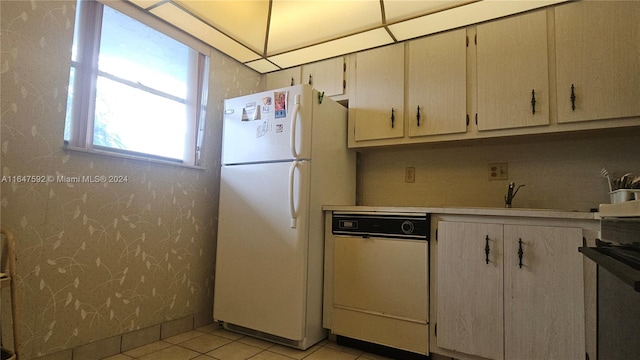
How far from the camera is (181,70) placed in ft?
7.84

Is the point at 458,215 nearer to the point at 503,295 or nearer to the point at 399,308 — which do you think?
the point at 503,295

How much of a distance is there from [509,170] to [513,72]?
646mm

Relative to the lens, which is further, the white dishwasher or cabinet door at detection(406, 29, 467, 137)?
cabinet door at detection(406, 29, 467, 137)

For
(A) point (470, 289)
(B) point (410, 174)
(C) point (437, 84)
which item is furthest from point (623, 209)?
(B) point (410, 174)

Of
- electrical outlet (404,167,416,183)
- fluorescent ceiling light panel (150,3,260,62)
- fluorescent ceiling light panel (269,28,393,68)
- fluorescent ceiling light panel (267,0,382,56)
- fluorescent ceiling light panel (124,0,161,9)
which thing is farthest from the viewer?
electrical outlet (404,167,416,183)

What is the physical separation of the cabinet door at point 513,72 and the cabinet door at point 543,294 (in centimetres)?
72

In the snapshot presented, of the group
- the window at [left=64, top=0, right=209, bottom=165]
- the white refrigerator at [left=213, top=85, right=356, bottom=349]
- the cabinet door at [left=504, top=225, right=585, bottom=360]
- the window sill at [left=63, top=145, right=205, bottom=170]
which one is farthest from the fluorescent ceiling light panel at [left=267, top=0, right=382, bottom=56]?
the cabinet door at [left=504, top=225, right=585, bottom=360]

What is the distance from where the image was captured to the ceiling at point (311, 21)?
201cm

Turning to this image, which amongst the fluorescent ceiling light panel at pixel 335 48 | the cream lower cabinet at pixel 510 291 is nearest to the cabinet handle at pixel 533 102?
the cream lower cabinet at pixel 510 291

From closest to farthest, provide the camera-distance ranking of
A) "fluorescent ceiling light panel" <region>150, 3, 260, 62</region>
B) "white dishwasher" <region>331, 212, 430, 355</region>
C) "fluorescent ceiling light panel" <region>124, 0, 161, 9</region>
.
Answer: "white dishwasher" <region>331, 212, 430, 355</region> < "fluorescent ceiling light panel" <region>124, 0, 161, 9</region> < "fluorescent ceiling light panel" <region>150, 3, 260, 62</region>

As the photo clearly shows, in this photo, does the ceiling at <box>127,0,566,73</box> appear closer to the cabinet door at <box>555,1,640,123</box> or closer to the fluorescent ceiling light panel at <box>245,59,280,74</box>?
the fluorescent ceiling light panel at <box>245,59,280,74</box>

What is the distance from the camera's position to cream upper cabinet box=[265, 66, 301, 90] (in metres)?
2.83

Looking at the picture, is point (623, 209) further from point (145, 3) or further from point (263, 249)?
point (145, 3)

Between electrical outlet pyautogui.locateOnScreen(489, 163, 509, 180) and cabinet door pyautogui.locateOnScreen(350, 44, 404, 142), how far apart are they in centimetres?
67
